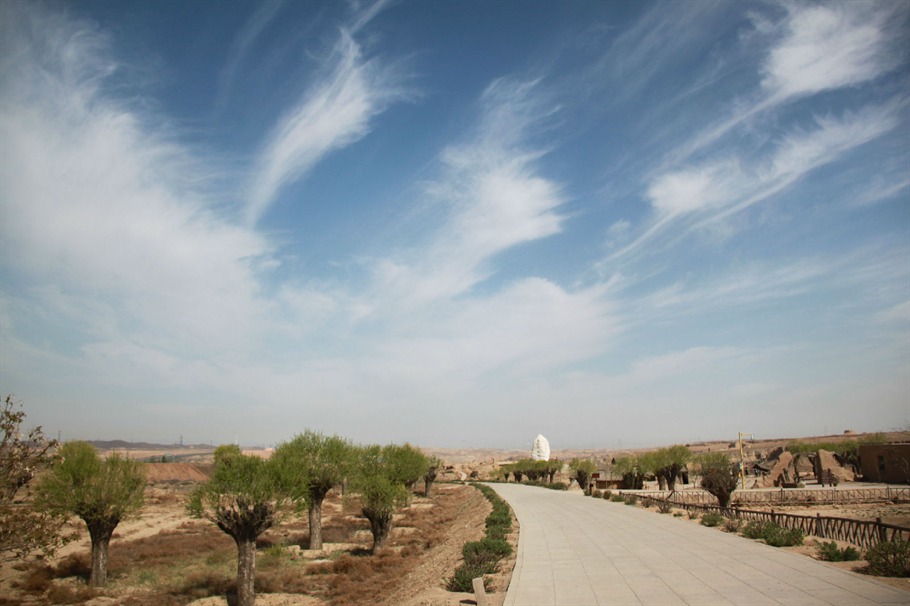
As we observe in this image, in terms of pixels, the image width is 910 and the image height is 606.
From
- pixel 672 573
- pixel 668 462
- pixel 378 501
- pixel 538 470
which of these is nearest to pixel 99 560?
pixel 378 501

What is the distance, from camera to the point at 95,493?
22.2 m

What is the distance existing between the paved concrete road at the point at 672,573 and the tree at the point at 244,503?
946cm

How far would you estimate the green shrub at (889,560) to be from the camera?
1139cm

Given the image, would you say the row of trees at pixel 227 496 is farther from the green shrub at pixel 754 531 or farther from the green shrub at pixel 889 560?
the green shrub at pixel 889 560

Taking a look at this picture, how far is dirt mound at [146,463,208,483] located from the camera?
8555 cm

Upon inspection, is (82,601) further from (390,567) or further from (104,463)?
(390,567)

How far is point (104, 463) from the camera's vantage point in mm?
24094

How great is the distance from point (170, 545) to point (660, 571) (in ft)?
94.4

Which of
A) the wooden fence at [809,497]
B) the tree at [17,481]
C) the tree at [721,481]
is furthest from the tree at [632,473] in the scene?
the tree at [17,481]

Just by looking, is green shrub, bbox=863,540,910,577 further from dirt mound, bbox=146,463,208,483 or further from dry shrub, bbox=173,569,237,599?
dirt mound, bbox=146,463,208,483

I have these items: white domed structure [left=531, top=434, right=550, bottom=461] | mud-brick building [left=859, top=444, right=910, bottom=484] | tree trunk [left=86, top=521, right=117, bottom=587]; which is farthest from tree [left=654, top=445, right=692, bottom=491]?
white domed structure [left=531, top=434, right=550, bottom=461]

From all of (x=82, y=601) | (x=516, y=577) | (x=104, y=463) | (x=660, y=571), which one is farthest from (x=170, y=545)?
(x=660, y=571)

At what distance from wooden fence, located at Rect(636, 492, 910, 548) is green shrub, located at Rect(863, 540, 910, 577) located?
527 mm

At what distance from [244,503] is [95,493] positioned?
813cm
